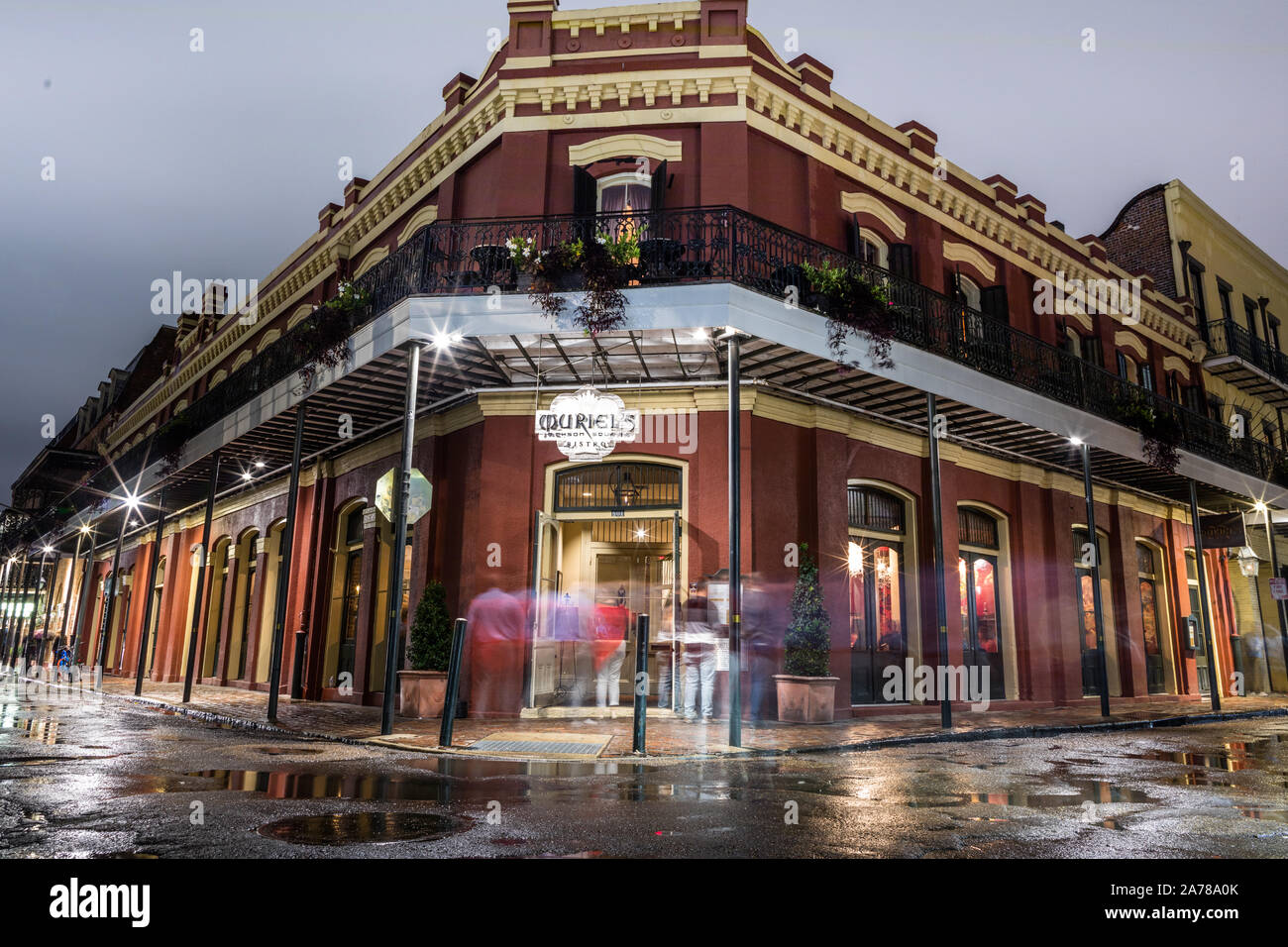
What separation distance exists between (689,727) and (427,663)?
3.66 metres

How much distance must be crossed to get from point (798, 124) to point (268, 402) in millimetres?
9835

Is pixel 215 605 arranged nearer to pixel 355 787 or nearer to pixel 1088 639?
pixel 355 787

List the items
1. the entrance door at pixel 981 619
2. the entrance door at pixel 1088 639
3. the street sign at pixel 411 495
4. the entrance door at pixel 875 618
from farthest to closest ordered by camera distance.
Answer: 1. the entrance door at pixel 1088 639
2. the entrance door at pixel 981 619
3. the entrance door at pixel 875 618
4. the street sign at pixel 411 495

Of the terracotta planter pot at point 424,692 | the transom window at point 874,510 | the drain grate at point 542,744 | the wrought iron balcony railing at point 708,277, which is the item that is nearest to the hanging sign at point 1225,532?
the wrought iron balcony railing at point 708,277

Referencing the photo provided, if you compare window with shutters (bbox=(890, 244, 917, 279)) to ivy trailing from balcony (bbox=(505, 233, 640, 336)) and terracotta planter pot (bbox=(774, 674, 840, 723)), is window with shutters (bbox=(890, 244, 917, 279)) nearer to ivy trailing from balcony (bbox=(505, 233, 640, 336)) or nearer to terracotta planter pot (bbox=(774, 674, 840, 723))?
ivy trailing from balcony (bbox=(505, 233, 640, 336))

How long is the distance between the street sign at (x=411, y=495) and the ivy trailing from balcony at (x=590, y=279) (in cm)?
269

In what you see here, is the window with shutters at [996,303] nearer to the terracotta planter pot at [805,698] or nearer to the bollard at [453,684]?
the terracotta planter pot at [805,698]

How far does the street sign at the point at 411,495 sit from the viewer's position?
10291 millimetres

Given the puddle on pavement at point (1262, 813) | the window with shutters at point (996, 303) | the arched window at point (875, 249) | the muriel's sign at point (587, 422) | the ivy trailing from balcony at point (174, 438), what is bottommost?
the puddle on pavement at point (1262, 813)

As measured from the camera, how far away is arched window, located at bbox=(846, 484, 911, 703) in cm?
1322

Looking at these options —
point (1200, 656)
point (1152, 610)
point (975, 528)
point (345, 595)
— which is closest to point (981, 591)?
point (975, 528)
